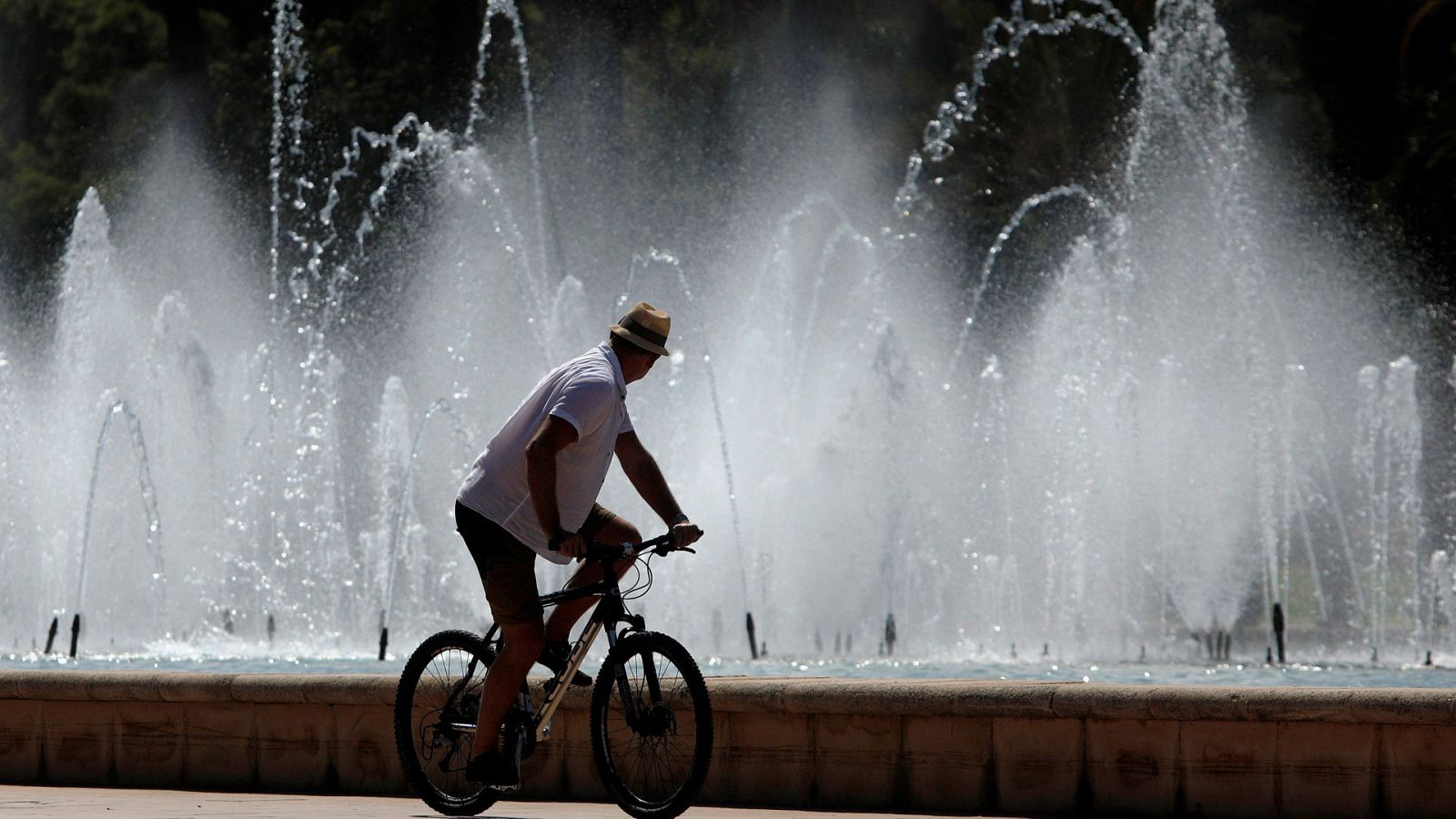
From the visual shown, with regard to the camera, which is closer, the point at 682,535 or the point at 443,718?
the point at 682,535

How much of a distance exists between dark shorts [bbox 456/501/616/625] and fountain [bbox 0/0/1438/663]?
312 inches

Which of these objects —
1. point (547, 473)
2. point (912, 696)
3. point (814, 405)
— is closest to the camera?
point (547, 473)

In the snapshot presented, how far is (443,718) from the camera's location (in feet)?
19.0

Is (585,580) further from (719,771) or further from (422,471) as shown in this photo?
(422,471)

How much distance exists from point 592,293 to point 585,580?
26524mm

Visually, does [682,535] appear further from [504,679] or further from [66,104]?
[66,104]

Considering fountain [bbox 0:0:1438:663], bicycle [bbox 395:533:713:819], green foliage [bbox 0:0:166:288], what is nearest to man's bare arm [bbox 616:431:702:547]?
bicycle [bbox 395:533:713:819]

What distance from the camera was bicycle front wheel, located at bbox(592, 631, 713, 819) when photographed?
208 inches

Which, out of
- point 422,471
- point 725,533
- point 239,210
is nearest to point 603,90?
point 239,210

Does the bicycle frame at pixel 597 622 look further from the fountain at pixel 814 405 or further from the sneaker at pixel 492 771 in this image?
the fountain at pixel 814 405

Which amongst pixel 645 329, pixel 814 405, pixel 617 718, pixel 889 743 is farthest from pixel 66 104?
pixel 617 718

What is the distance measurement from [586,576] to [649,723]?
0.43 meters

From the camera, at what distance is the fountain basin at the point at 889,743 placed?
5.59 meters

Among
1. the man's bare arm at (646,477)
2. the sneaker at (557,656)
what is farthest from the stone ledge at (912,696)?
the man's bare arm at (646,477)
